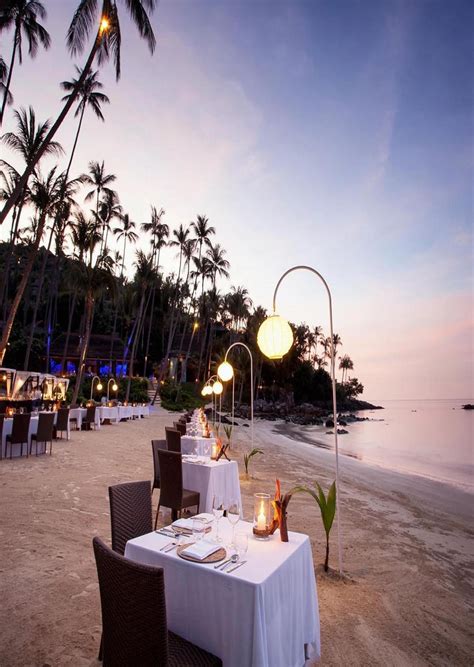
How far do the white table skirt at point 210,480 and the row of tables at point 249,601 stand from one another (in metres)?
2.84

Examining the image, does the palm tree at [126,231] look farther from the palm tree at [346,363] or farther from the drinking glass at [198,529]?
the palm tree at [346,363]

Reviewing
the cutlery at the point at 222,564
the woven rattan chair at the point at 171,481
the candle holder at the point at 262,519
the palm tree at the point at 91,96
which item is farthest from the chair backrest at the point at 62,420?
the palm tree at the point at 91,96

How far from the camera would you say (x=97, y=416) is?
51.4 ft

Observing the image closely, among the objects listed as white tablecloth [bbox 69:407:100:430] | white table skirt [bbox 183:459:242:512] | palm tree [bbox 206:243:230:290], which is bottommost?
white table skirt [bbox 183:459:242:512]

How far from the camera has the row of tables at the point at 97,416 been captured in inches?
341

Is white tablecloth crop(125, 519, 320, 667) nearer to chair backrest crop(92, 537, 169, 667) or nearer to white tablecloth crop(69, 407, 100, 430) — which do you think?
chair backrest crop(92, 537, 169, 667)

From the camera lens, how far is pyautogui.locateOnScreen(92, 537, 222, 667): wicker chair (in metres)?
1.48

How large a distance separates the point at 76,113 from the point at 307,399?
50.8 metres

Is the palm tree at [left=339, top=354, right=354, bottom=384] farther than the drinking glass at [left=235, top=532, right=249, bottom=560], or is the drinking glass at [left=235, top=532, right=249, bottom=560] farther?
the palm tree at [left=339, top=354, right=354, bottom=384]

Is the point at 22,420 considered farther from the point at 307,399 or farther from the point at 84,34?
the point at 307,399

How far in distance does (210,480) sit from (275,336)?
108 inches

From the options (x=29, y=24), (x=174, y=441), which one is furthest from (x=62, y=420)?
(x=29, y=24)

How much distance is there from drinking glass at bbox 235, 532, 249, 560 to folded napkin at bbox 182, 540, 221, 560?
12cm

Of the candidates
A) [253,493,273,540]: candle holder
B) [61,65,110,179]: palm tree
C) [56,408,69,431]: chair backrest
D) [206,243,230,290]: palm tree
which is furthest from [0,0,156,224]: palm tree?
[206,243,230,290]: palm tree
